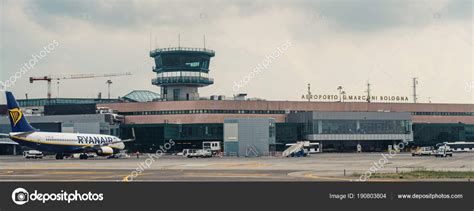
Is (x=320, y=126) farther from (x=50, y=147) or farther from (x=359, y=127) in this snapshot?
(x=50, y=147)

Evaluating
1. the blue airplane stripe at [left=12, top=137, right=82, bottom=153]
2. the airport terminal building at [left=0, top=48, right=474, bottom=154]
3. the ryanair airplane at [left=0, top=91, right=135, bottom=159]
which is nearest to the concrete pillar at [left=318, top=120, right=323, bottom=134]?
the airport terminal building at [left=0, top=48, right=474, bottom=154]

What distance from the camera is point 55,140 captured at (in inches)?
4673

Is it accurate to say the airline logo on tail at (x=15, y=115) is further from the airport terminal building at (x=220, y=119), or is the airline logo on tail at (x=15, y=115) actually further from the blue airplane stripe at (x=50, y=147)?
the airport terminal building at (x=220, y=119)

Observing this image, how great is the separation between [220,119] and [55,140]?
65.2m

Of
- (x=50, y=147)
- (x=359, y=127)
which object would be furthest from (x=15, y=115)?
(x=359, y=127)

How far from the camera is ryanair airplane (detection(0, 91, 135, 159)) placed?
112m

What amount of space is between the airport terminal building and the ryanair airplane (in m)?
30.3

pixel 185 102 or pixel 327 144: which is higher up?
pixel 185 102

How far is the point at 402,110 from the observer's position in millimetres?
→ 197375
